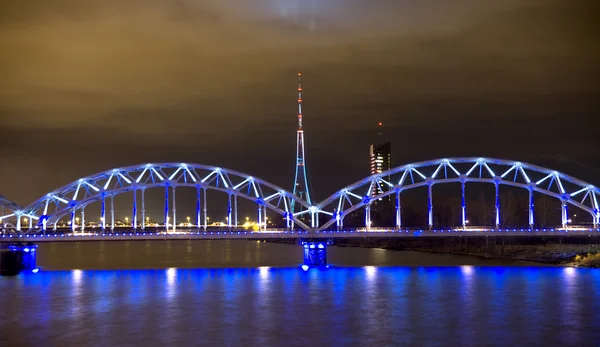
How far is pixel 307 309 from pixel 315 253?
105 feet

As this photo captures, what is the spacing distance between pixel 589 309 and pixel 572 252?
40076mm

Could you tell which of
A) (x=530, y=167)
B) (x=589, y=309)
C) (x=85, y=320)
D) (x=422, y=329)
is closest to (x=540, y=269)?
(x=530, y=167)

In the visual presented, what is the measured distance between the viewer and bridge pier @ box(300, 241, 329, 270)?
3106 inches

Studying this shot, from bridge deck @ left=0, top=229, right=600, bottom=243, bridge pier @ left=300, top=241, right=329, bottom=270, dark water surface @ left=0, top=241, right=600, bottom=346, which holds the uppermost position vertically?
bridge deck @ left=0, top=229, right=600, bottom=243

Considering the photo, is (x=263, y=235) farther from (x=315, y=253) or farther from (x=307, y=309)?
(x=307, y=309)

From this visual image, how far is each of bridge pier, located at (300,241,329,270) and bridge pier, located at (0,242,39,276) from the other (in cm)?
2876

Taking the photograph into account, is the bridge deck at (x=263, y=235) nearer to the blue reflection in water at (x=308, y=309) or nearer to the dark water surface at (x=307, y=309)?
the dark water surface at (x=307, y=309)

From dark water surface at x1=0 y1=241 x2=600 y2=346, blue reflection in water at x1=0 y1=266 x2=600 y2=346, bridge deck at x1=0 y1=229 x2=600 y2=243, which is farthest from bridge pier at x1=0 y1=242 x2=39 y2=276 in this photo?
blue reflection in water at x1=0 y1=266 x2=600 y2=346

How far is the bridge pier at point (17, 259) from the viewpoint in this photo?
75.6m

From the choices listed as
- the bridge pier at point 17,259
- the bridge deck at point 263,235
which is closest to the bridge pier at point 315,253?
the bridge deck at point 263,235

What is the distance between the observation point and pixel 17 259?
3036 inches

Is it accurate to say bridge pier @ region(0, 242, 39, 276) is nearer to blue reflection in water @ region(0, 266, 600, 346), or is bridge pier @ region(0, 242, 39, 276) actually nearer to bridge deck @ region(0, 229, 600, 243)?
bridge deck @ region(0, 229, 600, 243)

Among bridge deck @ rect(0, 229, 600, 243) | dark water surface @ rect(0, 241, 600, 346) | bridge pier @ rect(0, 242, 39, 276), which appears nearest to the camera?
dark water surface @ rect(0, 241, 600, 346)

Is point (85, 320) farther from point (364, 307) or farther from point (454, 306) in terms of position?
point (454, 306)
